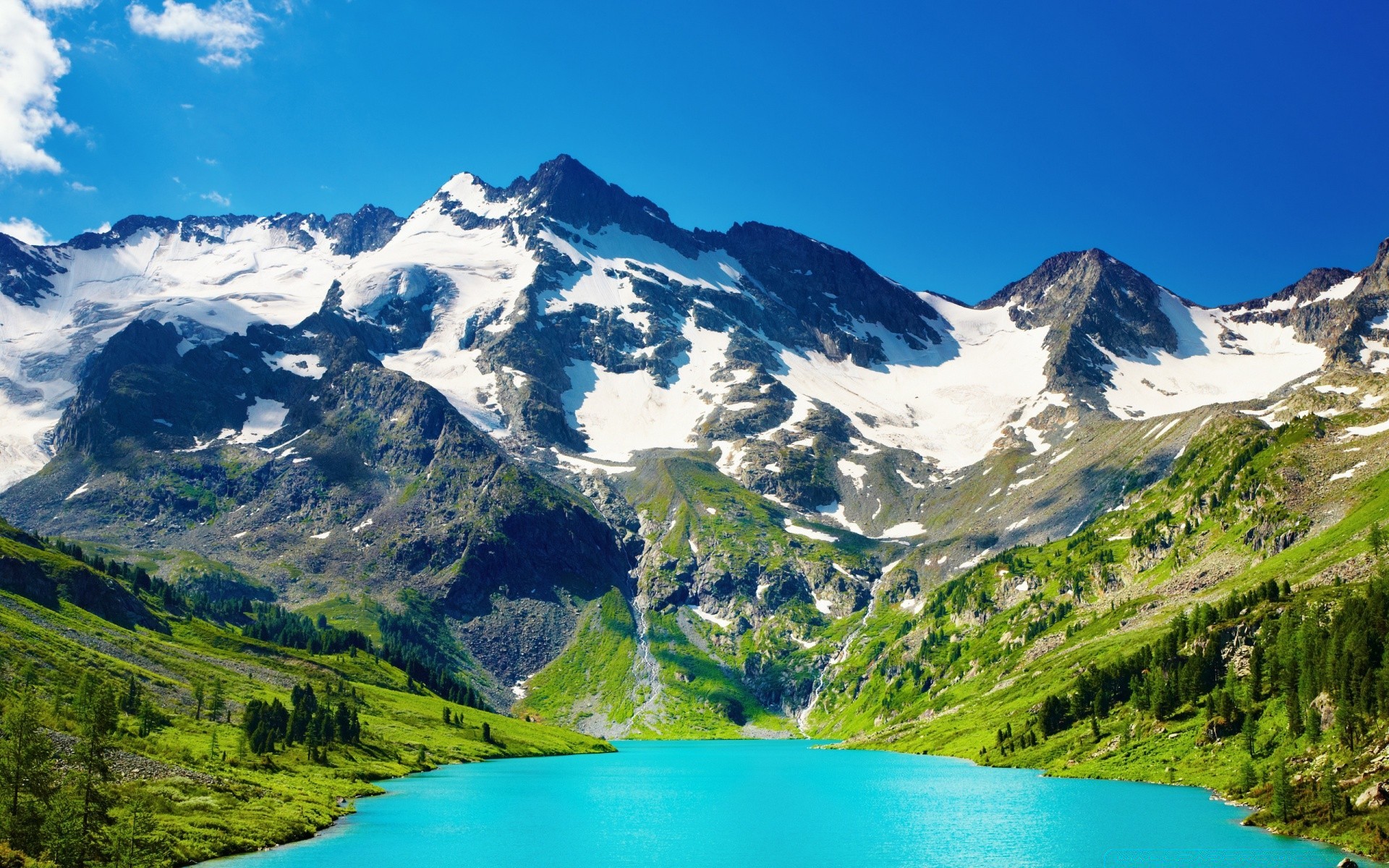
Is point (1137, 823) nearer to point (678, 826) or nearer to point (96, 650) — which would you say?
point (678, 826)

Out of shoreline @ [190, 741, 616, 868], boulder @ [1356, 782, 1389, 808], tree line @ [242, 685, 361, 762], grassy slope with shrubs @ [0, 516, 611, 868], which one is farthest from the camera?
→ tree line @ [242, 685, 361, 762]

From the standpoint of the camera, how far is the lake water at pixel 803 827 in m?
72.1

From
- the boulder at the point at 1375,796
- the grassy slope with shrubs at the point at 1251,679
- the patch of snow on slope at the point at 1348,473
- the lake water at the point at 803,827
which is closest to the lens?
the boulder at the point at 1375,796

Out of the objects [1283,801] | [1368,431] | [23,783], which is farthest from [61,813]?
[1368,431]

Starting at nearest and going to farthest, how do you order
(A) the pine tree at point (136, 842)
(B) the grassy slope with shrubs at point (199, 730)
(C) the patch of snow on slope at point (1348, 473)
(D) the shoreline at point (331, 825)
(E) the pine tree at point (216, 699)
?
(A) the pine tree at point (136, 842), (D) the shoreline at point (331, 825), (B) the grassy slope with shrubs at point (199, 730), (E) the pine tree at point (216, 699), (C) the patch of snow on slope at point (1348, 473)

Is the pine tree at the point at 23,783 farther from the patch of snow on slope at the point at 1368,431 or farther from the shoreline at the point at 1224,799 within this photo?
the patch of snow on slope at the point at 1368,431

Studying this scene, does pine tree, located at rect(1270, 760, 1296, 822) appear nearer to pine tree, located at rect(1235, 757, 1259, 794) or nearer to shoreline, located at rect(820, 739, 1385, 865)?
shoreline, located at rect(820, 739, 1385, 865)

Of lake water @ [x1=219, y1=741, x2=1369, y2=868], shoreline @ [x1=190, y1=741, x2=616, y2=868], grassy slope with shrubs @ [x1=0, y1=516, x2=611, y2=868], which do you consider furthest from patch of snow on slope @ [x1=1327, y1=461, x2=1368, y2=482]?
A: shoreline @ [x1=190, y1=741, x2=616, y2=868]

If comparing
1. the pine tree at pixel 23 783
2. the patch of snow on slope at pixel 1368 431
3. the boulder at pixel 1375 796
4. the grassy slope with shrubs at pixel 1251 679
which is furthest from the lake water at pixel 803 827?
the patch of snow on slope at pixel 1368 431

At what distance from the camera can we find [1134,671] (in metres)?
137

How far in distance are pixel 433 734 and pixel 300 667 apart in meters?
34.0

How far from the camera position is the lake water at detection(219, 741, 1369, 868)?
2840 inches

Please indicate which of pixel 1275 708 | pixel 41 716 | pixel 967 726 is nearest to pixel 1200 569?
pixel 967 726

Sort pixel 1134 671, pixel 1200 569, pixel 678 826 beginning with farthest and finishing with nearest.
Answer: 1. pixel 1200 569
2. pixel 1134 671
3. pixel 678 826
